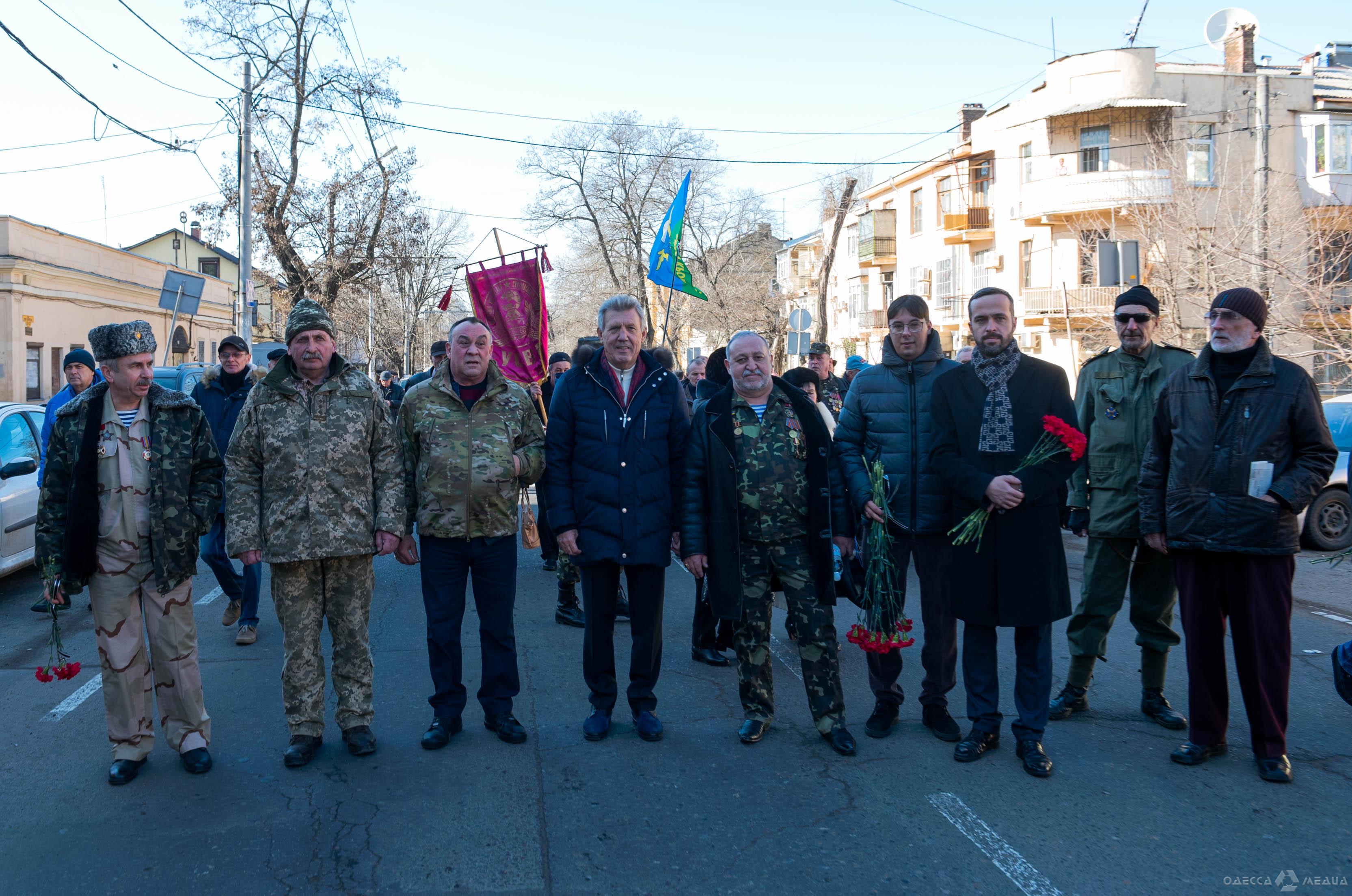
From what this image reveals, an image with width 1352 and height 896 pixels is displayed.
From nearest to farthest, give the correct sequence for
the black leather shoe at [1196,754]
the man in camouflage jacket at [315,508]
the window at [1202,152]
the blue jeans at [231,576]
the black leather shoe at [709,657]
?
the black leather shoe at [1196,754]
the man in camouflage jacket at [315,508]
the black leather shoe at [709,657]
the blue jeans at [231,576]
the window at [1202,152]

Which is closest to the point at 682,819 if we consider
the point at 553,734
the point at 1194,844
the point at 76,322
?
the point at 553,734

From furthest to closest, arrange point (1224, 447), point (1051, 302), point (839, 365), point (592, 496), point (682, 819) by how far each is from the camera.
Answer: point (839, 365)
point (1051, 302)
point (592, 496)
point (1224, 447)
point (682, 819)

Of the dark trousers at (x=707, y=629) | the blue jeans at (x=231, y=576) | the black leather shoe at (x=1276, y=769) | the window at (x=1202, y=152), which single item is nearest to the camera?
the black leather shoe at (x=1276, y=769)

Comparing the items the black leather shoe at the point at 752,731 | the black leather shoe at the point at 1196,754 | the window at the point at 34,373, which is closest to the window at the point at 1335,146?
the black leather shoe at the point at 1196,754

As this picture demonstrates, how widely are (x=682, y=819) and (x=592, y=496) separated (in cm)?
164

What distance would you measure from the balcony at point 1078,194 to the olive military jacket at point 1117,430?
26.5 metres

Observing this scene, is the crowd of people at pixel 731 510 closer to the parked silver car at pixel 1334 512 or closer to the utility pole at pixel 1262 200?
the parked silver car at pixel 1334 512

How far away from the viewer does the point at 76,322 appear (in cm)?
2928

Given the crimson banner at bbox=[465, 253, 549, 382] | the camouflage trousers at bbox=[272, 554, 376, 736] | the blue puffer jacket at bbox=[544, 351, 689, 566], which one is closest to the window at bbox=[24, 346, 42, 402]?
the crimson banner at bbox=[465, 253, 549, 382]

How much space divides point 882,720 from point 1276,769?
1737mm

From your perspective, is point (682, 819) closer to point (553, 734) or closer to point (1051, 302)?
point (553, 734)

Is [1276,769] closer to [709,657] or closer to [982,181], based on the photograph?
[709,657]

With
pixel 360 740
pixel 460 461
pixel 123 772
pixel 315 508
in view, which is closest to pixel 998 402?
pixel 460 461

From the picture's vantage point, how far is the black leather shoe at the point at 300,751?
4586 mm
